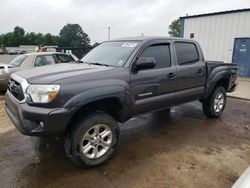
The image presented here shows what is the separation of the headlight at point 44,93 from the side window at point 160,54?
1703mm

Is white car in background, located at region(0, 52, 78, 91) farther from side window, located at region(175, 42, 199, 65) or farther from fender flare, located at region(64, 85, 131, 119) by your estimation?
fender flare, located at region(64, 85, 131, 119)

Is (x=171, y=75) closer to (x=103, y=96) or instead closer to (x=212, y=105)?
(x=103, y=96)

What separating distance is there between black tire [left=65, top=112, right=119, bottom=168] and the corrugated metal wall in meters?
11.7

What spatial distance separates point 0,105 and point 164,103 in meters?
5.03

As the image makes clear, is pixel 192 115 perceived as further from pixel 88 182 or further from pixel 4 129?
Answer: pixel 4 129

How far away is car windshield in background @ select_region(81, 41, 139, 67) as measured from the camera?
3834 mm

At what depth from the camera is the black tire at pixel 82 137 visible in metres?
3.06

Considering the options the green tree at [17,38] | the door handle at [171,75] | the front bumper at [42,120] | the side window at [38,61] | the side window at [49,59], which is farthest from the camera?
the green tree at [17,38]

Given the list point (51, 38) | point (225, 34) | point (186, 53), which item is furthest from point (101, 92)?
point (51, 38)

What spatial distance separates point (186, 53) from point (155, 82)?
1.32 m

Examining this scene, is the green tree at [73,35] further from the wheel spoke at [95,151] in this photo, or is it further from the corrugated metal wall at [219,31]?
the wheel spoke at [95,151]

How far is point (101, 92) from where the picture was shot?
3193 mm

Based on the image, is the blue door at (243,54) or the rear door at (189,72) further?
the blue door at (243,54)

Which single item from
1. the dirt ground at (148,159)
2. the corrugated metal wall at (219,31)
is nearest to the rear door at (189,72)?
the dirt ground at (148,159)
